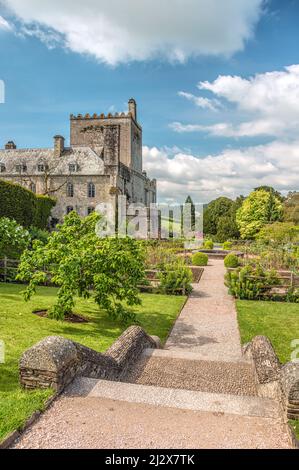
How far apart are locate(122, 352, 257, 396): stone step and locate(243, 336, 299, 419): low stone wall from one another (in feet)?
1.18

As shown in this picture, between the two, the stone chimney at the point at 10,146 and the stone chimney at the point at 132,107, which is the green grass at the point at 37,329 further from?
the stone chimney at the point at 132,107

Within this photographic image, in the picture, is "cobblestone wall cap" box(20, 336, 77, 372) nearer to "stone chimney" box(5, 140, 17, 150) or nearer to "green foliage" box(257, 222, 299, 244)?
"green foliage" box(257, 222, 299, 244)

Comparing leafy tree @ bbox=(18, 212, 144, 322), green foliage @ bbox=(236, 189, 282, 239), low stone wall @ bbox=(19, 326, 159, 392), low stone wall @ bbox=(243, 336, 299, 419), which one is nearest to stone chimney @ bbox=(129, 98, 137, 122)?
green foliage @ bbox=(236, 189, 282, 239)

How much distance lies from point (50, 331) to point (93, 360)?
439cm

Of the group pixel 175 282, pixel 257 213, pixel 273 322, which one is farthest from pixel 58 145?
pixel 273 322

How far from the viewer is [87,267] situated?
389 inches

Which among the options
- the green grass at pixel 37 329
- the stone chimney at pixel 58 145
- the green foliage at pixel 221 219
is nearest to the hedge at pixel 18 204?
the green grass at pixel 37 329

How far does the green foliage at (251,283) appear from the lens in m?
15.4

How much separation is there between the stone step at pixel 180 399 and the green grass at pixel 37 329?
576 millimetres

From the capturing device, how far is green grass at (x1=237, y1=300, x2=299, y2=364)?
31.0 feet

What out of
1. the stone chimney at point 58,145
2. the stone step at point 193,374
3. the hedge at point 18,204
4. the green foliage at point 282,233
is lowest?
the stone step at point 193,374

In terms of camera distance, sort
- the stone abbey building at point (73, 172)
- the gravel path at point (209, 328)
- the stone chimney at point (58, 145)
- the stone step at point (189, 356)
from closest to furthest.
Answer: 1. the stone step at point (189, 356)
2. the gravel path at point (209, 328)
3. the stone abbey building at point (73, 172)
4. the stone chimney at point (58, 145)
